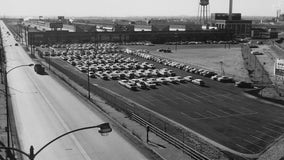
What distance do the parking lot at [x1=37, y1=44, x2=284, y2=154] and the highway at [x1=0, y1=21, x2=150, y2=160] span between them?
8.69 m

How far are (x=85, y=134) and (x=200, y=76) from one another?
4330cm

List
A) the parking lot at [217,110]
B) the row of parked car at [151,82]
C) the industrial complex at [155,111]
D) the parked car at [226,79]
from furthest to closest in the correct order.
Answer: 1. the parked car at [226,79]
2. the row of parked car at [151,82]
3. the parking lot at [217,110]
4. the industrial complex at [155,111]

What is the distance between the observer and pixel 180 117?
4353cm

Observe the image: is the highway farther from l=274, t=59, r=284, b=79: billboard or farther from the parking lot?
l=274, t=59, r=284, b=79: billboard

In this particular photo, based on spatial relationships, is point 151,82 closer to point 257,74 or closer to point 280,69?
point 280,69

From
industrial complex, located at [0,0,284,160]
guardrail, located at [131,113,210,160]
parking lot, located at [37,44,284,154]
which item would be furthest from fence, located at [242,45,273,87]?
guardrail, located at [131,113,210,160]

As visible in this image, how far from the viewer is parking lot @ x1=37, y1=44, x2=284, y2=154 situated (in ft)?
118

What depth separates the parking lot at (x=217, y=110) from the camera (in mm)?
36094

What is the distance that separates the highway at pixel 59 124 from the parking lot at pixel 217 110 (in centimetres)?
869

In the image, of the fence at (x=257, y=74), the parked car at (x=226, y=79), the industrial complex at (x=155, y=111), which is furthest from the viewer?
the parked car at (x=226, y=79)

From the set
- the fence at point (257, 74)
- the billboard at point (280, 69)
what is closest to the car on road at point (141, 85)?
the fence at point (257, 74)

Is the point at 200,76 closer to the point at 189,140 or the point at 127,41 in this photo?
the point at 189,140

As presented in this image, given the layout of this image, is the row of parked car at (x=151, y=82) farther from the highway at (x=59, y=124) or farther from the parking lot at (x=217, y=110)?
the highway at (x=59, y=124)

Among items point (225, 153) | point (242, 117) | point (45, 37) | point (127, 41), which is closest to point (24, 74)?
point (242, 117)
